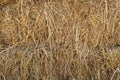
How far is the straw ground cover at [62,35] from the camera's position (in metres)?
1.15

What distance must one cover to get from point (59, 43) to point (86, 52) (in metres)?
0.16

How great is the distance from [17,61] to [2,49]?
0.37 feet

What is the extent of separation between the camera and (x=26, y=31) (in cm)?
117

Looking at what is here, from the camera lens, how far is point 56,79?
121cm

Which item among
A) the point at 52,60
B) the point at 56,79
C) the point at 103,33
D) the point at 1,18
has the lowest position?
the point at 56,79

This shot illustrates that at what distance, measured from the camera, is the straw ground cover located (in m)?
1.15

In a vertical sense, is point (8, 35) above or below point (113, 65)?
above

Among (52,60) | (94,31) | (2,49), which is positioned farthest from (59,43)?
(2,49)

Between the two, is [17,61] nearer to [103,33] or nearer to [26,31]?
[26,31]

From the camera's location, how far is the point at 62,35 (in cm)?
117

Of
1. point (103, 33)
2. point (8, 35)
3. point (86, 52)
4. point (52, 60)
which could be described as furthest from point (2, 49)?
point (103, 33)

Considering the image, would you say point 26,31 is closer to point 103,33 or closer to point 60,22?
point 60,22

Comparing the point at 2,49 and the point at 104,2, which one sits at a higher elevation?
the point at 104,2

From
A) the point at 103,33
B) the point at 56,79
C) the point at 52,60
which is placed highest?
the point at 103,33
